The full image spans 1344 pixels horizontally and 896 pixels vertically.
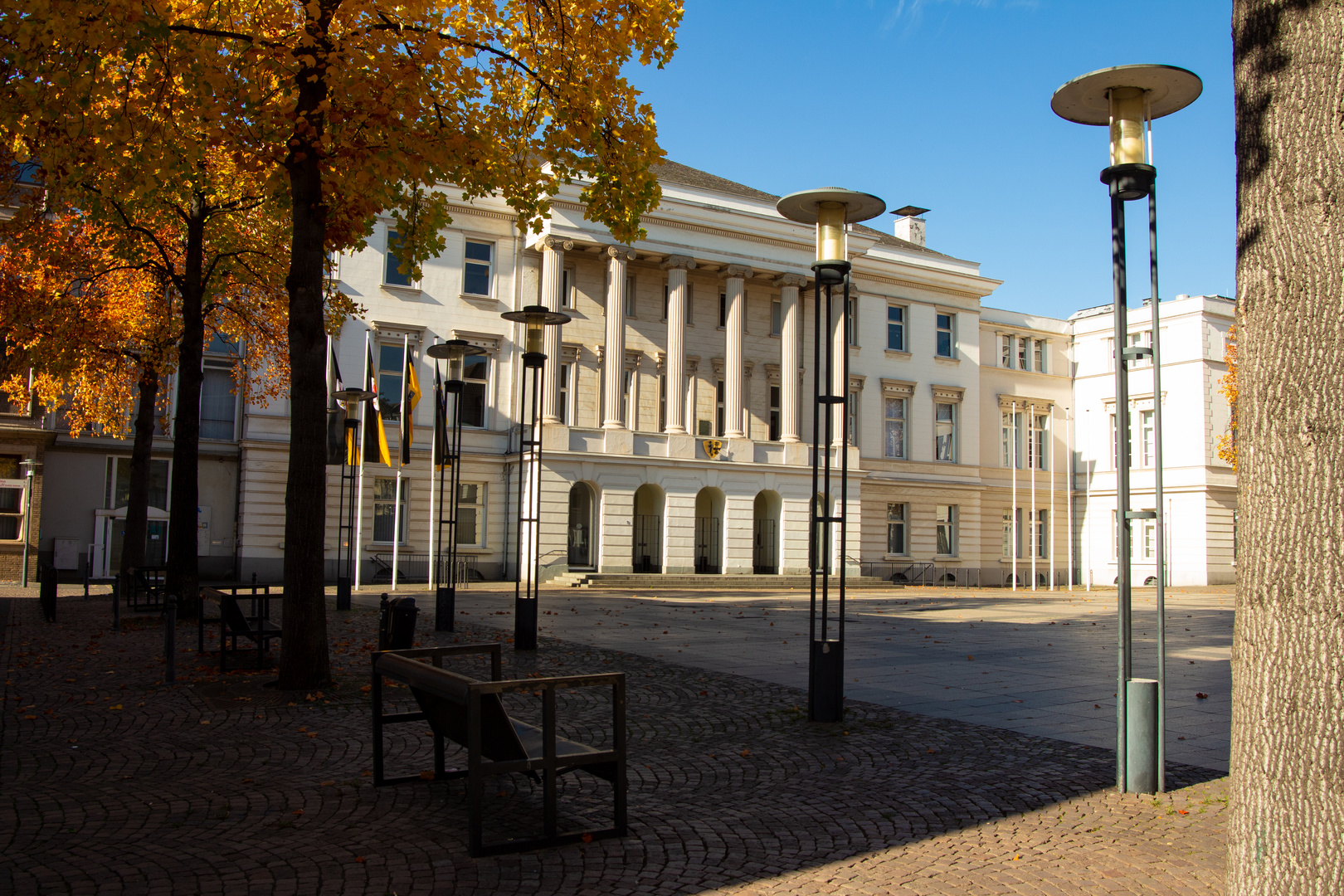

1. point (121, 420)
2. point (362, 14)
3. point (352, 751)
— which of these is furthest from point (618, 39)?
point (121, 420)

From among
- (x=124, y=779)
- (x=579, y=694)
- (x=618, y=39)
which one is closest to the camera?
(x=124, y=779)

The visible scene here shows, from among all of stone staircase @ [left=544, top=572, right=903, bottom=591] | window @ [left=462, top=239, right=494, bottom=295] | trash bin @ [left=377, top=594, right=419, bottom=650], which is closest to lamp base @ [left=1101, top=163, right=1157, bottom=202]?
trash bin @ [left=377, top=594, right=419, bottom=650]

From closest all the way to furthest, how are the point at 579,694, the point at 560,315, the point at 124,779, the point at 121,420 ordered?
1. the point at 124,779
2. the point at 579,694
3. the point at 560,315
4. the point at 121,420

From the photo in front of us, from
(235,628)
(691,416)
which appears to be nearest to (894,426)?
(691,416)

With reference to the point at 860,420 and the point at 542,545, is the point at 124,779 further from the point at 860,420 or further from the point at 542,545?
the point at 860,420

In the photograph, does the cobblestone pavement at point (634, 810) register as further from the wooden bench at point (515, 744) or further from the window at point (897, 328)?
the window at point (897, 328)

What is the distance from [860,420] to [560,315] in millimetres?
34620

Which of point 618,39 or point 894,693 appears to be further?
point 618,39

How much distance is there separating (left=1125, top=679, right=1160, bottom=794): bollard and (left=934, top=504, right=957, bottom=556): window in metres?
44.1

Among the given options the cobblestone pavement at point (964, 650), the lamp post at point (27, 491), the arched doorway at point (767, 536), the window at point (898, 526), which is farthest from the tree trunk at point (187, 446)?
the window at point (898, 526)

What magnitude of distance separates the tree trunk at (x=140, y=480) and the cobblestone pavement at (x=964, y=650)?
6.68 meters

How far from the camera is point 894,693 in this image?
10859 millimetres

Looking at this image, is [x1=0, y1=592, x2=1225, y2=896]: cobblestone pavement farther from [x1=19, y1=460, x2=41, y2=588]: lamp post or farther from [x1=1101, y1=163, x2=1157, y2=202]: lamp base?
[x1=19, y1=460, x2=41, y2=588]: lamp post

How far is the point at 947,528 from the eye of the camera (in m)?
50.0
